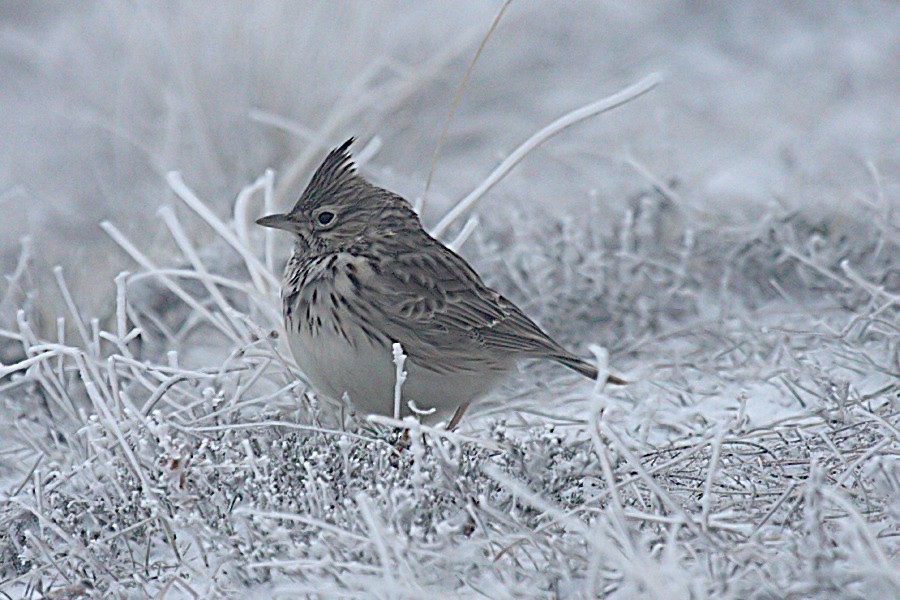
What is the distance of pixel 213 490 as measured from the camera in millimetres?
3014

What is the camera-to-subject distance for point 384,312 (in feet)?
11.5

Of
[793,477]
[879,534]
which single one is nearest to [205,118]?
[793,477]

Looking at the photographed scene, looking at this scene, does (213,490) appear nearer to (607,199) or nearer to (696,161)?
(607,199)

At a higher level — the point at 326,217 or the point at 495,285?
the point at 326,217

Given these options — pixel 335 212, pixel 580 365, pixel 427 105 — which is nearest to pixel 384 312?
pixel 335 212

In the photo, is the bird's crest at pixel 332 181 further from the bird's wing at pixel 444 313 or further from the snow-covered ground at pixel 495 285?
the snow-covered ground at pixel 495 285

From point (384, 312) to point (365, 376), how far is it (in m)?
0.23

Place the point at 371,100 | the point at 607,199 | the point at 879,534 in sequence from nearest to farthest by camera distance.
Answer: the point at 879,534 < the point at 607,199 < the point at 371,100

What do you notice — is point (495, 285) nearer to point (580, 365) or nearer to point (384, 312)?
point (580, 365)

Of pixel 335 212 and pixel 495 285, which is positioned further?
pixel 495 285

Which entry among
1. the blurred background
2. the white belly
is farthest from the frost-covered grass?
the blurred background

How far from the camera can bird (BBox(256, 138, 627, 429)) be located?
3.43m

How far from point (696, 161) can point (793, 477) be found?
13.1ft

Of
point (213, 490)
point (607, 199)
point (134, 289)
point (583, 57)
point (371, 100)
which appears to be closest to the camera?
point (213, 490)
